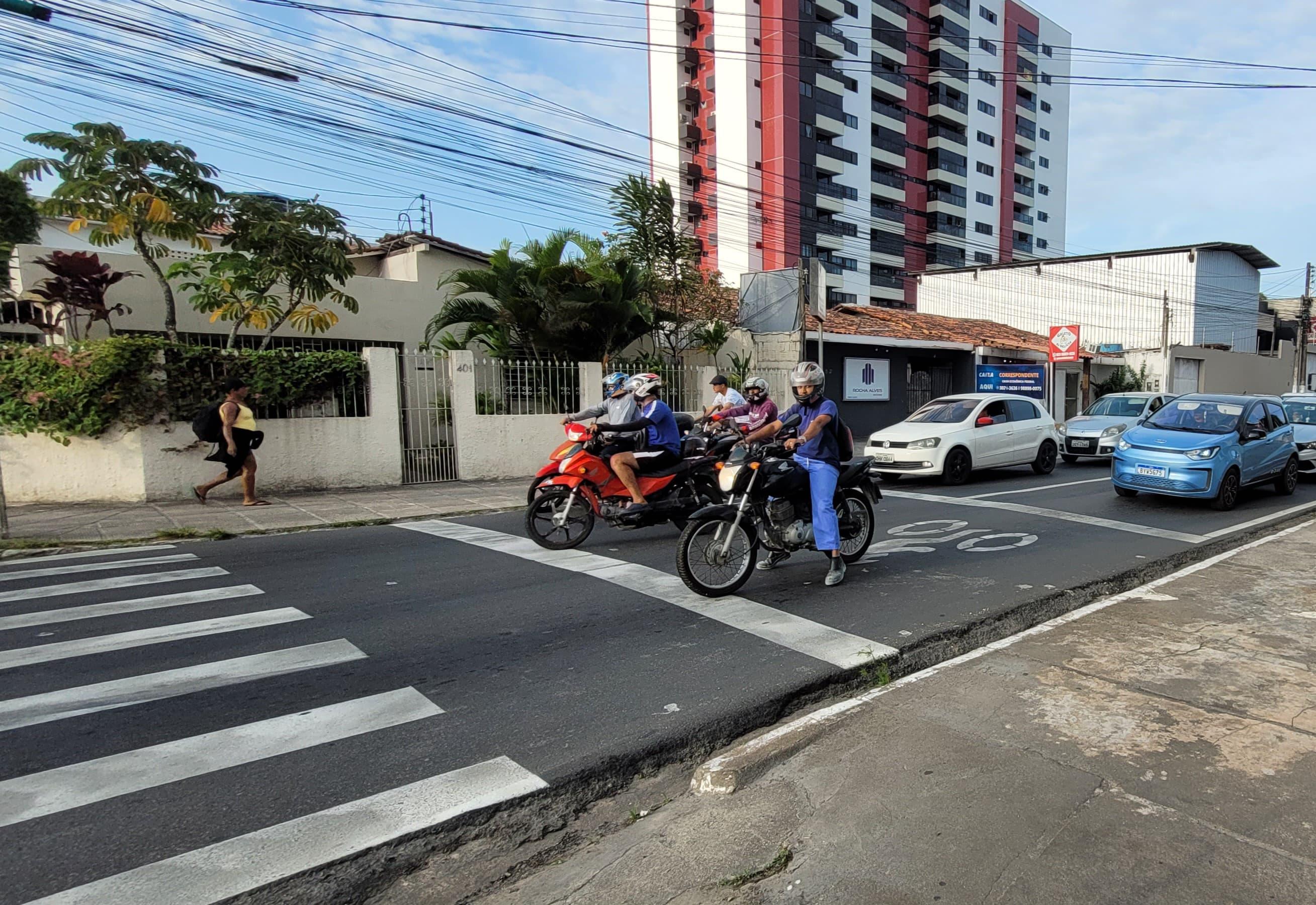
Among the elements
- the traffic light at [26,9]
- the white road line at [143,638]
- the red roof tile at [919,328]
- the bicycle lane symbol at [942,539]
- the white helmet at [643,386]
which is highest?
the traffic light at [26,9]

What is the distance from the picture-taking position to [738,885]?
2689 mm

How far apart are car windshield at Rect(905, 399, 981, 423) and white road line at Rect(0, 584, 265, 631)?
11.3 m

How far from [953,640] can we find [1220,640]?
1665 millimetres

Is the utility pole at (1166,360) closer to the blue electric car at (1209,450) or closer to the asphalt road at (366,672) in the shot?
the blue electric car at (1209,450)

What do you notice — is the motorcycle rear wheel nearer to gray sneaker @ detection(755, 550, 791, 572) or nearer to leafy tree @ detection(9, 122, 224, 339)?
gray sneaker @ detection(755, 550, 791, 572)

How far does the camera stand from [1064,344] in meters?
19.8

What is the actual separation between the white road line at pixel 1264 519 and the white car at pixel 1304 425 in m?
2.21

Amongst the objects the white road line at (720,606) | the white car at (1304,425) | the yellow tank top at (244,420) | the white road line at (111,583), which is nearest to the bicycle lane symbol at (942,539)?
the white road line at (720,606)

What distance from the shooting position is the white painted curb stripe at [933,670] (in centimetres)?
366

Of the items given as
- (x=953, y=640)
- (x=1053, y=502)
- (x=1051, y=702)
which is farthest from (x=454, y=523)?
(x=1053, y=502)

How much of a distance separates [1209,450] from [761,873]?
1018cm

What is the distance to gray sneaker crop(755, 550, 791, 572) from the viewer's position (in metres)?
6.70

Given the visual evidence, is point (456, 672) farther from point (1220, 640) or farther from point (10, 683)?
point (1220, 640)

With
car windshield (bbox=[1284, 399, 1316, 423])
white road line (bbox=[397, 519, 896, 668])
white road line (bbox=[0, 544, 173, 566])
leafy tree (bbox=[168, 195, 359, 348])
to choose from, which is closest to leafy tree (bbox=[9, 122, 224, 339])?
leafy tree (bbox=[168, 195, 359, 348])
